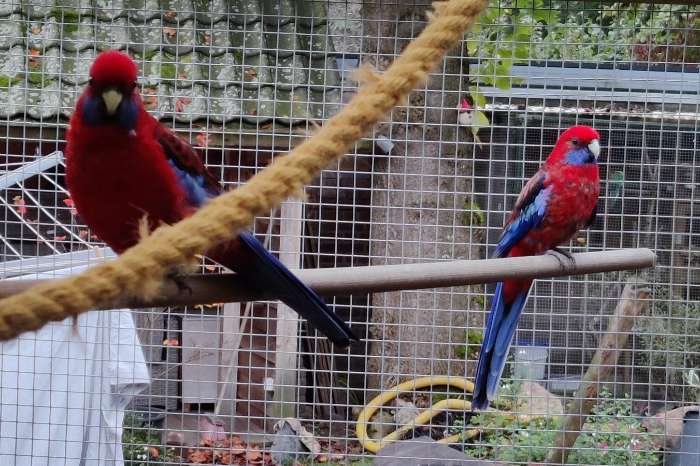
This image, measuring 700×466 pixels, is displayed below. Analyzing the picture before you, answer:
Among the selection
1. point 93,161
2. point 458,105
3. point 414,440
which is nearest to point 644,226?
point 458,105

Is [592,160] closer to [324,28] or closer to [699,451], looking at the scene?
[324,28]

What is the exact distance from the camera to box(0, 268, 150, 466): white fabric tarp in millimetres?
2338

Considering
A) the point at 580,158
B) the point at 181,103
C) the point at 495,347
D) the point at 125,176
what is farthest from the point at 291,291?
the point at 181,103

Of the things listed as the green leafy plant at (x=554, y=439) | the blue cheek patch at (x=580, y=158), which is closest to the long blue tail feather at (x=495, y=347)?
the blue cheek patch at (x=580, y=158)

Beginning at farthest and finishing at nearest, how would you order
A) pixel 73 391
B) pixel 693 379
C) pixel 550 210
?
pixel 693 379 → pixel 73 391 → pixel 550 210

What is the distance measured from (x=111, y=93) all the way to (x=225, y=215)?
618 mm

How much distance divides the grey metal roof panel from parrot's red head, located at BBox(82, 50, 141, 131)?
1.06 m

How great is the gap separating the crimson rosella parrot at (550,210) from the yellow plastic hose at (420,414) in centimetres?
41

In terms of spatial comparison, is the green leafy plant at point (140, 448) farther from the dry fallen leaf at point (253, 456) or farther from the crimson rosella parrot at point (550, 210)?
the crimson rosella parrot at point (550, 210)

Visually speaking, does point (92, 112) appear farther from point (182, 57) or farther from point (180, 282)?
point (182, 57)

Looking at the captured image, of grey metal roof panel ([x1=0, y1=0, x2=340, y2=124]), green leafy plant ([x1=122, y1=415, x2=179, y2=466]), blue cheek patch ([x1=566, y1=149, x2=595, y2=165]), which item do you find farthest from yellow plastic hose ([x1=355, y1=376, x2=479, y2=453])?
grey metal roof panel ([x1=0, y1=0, x2=340, y2=124])

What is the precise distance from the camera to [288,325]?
107 inches

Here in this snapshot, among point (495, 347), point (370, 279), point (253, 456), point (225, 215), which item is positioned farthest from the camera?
point (253, 456)

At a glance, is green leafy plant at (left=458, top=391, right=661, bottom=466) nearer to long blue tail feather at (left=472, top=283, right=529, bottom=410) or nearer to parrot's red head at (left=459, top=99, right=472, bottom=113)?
long blue tail feather at (left=472, top=283, right=529, bottom=410)
